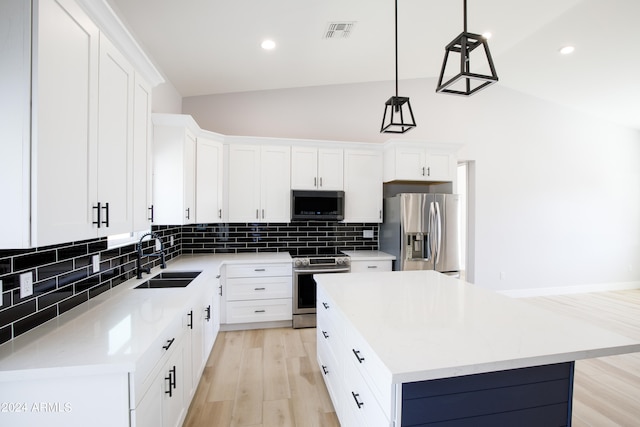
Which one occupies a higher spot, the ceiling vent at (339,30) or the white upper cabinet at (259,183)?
the ceiling vent at (339,30)

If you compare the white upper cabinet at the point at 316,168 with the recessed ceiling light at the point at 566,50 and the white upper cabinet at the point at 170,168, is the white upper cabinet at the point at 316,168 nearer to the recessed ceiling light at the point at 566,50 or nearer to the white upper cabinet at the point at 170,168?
the white upper cabinet at the point at 170,168

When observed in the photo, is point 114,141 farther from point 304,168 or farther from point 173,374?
point 304,168

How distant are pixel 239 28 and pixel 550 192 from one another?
5.31m

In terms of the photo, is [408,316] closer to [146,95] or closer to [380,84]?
[146,95]

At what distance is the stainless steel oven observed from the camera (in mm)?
3580

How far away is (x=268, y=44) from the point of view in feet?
9.77

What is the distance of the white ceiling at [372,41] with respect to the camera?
2.47 meters

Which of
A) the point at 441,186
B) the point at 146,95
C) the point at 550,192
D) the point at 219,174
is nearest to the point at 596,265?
the point at 550,192

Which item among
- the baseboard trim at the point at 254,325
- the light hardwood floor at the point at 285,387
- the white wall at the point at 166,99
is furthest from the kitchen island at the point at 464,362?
the white wall at the point at 166,99

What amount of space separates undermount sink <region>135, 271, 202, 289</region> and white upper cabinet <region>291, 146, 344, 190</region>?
1650 millimetres

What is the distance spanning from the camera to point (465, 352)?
116 cm

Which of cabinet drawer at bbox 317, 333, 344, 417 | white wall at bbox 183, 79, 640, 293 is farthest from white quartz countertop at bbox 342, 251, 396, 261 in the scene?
white wall at bbox 183, 79, 640, 293

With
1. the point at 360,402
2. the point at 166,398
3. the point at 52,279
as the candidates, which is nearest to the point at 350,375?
the point at 360,402

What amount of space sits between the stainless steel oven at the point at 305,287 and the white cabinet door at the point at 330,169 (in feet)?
3.13
